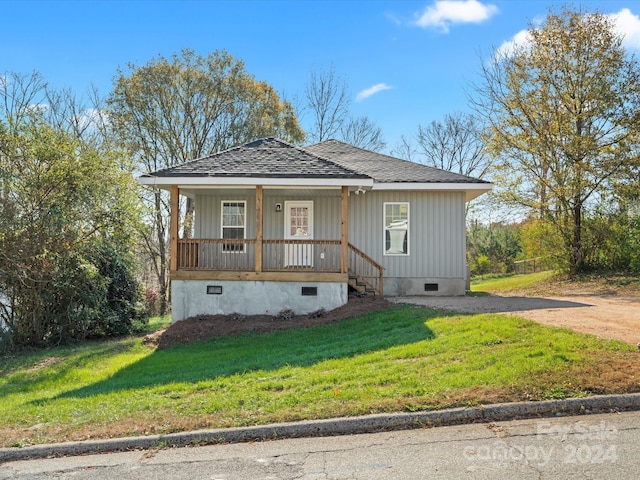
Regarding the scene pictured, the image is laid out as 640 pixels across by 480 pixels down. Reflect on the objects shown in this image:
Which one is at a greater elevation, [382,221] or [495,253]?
[382,221]

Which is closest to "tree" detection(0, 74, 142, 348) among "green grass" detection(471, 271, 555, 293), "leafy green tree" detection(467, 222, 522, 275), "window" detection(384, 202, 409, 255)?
"window" detection(384, 202, 409, 255)

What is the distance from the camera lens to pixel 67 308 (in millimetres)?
13555

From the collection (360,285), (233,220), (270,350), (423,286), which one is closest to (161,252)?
(233,220)

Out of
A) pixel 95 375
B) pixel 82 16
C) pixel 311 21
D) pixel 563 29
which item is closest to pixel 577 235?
pixel 563 29

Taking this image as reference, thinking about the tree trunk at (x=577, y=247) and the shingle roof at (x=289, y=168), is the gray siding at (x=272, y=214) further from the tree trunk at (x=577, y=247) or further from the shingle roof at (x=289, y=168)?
the tree trunk at (x=577, y=247)

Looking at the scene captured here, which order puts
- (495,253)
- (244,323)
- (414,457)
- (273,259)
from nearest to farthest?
(414,457), (244,323), (273,259), (495,253)

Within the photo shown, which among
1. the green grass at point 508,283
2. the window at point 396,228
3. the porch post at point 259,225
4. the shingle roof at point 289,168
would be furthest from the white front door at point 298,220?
the green grass at point 508,283

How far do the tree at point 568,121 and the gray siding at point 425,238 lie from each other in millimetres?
5873

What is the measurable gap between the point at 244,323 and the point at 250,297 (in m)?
0.94

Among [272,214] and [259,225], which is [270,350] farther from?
[272,214]

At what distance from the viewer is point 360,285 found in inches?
547

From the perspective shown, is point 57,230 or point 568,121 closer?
point 57,230

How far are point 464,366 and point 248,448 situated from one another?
299 centimetres

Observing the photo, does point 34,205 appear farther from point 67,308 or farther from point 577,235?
point 577,235
